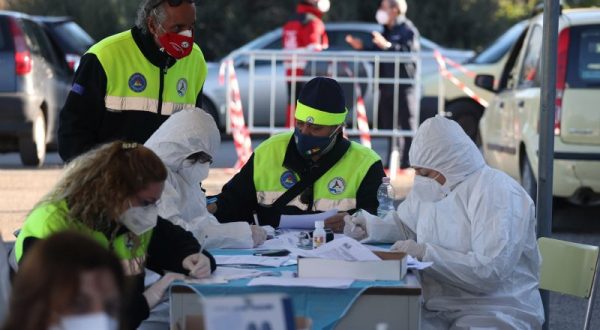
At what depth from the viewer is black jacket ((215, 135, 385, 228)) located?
258 inches

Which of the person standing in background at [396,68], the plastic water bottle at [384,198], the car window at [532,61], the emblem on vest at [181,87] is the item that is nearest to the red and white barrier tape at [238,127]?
the person standing in background at [396,68]

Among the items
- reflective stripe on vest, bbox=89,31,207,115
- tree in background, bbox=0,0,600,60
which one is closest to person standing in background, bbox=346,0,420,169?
reflective stripe on vest, bbox=89,31,207,115

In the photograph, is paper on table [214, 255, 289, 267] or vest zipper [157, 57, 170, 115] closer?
paper on table [214, 255, 289, 267]

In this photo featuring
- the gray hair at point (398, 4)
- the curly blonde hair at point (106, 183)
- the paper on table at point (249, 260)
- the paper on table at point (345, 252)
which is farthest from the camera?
the gray hair at point (398, 4)

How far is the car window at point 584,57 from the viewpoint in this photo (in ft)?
33.8

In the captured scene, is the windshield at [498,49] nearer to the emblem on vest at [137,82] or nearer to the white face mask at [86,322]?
the emblem on vest at [137,82]

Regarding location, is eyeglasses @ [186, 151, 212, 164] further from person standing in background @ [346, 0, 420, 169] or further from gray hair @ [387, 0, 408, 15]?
gray hair @ [387, 0, 408, 15]

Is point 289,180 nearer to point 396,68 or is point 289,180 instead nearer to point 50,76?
point 396,68

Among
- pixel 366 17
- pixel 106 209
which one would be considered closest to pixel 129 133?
A: pixel 106 209

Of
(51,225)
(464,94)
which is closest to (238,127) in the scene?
(464,94)

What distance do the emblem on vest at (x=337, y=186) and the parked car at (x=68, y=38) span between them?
10775mm

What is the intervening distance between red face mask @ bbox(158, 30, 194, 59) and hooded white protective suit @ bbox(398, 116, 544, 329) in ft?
4.38

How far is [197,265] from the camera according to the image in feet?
16.0

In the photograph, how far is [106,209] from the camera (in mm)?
4379
